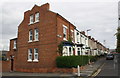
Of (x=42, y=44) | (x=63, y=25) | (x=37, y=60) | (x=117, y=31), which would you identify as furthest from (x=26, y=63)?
(x=117, y=31)

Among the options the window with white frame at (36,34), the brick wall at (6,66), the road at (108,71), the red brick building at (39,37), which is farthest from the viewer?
the brick wall at (6,66)

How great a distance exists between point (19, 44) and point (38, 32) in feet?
18.4

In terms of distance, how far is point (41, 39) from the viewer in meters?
24.0

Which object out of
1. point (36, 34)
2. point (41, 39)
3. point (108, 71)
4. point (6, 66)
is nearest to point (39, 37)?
point (41, 39)

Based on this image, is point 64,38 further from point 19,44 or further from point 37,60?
point 19,44

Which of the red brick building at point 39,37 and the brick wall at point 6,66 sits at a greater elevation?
the red brick building at point 39,37

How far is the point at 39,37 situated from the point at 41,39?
593mm

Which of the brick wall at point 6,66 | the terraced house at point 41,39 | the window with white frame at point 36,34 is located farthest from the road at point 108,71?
the brick wall at point 6,66

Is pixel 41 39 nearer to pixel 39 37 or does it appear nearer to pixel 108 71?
pixel 39 37

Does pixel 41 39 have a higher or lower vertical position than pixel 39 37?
lower

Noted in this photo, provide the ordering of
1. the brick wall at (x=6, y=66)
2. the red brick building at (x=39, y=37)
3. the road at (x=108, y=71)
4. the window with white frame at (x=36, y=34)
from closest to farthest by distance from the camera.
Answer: the road at (x=108, y=71)
the red brick building at (x=39, y=37)
the window with white frame at (x=36, y=34)
the brick wall at (x=6, y=66)

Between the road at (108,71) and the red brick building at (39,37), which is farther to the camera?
the red brick building at (39,37)

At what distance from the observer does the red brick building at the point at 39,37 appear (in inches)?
882

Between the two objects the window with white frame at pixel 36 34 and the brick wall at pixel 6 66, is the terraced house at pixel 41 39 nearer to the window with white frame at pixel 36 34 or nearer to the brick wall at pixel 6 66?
the window with white frame at pixel 36 34
